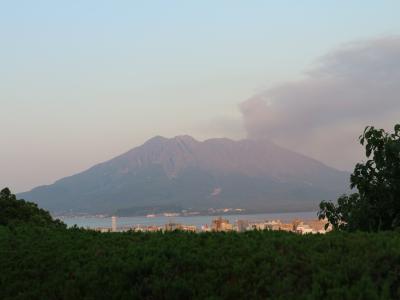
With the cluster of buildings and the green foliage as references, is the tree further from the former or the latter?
the green foliage

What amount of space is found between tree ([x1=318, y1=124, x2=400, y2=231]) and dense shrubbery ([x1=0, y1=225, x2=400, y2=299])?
2033 millimetres

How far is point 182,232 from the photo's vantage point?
33.6ft

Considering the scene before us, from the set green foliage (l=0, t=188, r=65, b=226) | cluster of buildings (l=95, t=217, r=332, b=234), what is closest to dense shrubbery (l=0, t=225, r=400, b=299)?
cluster of buildings (l=95, t=217, r=332, b=234)

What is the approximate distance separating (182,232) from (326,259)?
3.76 m

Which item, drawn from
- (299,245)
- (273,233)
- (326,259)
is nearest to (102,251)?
(273,233)

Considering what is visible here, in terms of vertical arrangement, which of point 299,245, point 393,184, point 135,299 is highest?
point 393,184

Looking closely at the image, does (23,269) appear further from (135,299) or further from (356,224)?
(356,224)

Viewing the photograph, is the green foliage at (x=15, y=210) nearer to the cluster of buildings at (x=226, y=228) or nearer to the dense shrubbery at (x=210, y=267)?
the cluster of buildings at (x=226, y=228)

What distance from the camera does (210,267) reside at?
7.57 metres

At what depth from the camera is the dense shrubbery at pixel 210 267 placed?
641 centimetres

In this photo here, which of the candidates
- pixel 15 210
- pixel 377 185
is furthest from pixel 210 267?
pixel 15 210

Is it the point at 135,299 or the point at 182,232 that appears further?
the point at 182,232

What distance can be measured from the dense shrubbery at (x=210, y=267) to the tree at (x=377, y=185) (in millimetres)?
2033

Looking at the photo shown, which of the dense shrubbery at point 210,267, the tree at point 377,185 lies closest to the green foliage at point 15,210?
the dense shrubbery at point 210,267
